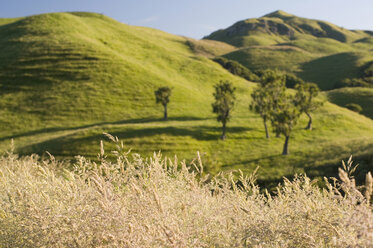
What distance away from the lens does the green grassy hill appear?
136 feet

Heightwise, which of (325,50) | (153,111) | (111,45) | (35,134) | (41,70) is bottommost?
(35,134)

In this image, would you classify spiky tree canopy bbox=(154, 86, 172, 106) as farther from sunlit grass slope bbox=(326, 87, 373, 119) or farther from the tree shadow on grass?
sunlit grass slope bbox=(326, 87, 373, 119)

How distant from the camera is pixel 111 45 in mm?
99188

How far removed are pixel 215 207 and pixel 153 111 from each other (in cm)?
6285

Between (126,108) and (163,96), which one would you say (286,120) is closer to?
(163,96)

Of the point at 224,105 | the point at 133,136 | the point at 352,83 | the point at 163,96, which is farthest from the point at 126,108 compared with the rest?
the point at 352,83

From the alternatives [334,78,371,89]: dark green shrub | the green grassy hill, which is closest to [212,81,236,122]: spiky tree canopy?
the green grassy hill

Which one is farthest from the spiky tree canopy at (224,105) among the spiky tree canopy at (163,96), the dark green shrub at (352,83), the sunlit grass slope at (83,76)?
the dark green shrub at (352,83)

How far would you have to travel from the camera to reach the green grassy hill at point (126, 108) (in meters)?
41.3

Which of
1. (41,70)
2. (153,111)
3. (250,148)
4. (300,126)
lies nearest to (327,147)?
(250,148)

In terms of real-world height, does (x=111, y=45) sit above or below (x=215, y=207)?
above

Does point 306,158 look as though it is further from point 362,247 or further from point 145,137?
point 362,247

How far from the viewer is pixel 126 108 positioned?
2667 inches

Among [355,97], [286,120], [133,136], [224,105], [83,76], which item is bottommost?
[133,136]
